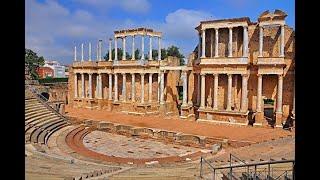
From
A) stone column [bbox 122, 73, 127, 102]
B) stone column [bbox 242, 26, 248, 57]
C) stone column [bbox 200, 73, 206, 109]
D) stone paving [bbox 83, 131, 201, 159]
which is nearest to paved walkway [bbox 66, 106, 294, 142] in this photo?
stone column [bbox 200, 73, 206, 109]

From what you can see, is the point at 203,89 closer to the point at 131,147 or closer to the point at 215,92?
the point at 215,92

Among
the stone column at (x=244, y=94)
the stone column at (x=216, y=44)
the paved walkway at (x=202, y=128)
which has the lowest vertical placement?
the paved walkway at (x=202, y=128)

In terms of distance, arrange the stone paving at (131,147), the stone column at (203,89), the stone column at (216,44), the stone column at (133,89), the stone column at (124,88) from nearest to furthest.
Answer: the stone paving at (131,147)
the stone column at (216,44)
the stone column at (203,89)
the stone column at (133,89)
the stone column at (124,88)

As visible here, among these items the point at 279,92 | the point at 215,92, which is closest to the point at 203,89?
the point at 215,92

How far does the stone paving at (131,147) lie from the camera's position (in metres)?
20.6

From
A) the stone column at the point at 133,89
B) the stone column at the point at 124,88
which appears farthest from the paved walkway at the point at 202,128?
the stone column at the point at 124,88

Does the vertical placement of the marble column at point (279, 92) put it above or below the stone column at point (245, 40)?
below

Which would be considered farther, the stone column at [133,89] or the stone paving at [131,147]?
the stone column at [133,89]

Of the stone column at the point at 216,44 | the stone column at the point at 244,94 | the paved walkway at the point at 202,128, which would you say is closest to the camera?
the paved walkway at the point at 202,128

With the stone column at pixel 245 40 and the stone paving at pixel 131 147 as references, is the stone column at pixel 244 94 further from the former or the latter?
the stone paving at pixel 131 147
